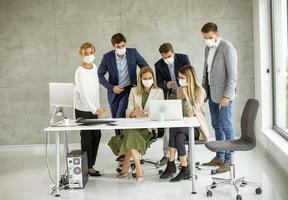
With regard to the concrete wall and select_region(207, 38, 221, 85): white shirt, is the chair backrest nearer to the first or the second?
select_region(207, 38, 221, 85): white shirt

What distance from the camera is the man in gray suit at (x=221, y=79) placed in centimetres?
549

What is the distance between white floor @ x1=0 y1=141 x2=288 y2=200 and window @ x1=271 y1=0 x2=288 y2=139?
59cm

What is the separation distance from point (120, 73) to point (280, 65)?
2313mm

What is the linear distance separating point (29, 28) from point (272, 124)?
407cm

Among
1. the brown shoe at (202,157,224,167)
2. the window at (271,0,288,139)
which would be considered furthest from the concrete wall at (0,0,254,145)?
the brown shoe at (202,157,224,167)

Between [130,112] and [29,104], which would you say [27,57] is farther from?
[130,112]

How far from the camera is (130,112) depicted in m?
5.70

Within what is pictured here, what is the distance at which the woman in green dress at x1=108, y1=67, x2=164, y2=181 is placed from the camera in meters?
5.40

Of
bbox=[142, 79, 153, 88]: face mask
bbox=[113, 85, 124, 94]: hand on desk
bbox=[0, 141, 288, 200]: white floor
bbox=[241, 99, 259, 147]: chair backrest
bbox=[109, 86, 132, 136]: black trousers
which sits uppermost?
bbox=[142, 79, 153, 88]: face mask

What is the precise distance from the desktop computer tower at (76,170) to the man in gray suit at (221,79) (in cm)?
160

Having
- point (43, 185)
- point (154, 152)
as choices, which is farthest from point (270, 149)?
point (43, 185)

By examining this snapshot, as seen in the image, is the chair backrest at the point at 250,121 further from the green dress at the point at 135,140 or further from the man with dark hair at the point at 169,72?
the man with dark hair at the point at 169,72

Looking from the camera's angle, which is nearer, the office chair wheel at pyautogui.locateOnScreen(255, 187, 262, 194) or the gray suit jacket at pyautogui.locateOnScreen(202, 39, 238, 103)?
the office chair wheel at pyautogui.locateOnScreen(255, 187, 262, 194)

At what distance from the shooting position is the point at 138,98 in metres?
5.72
